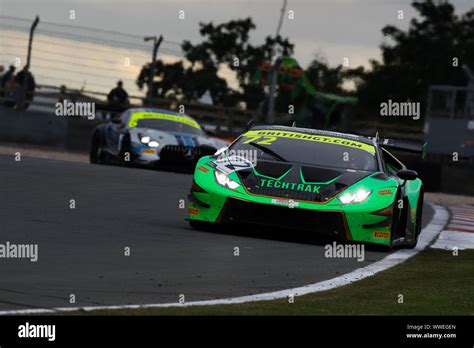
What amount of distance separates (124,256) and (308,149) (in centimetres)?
377

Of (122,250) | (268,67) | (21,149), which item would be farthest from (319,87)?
(122,250)

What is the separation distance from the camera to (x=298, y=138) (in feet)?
48.3

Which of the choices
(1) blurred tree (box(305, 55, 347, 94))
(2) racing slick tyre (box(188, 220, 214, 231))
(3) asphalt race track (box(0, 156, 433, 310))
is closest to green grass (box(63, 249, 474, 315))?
(3) asphalt race track (box(0, 156, 433, 310))

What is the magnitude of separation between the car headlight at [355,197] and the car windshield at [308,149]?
1.77ft

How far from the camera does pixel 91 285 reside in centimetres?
926

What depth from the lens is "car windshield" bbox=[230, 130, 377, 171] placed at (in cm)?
1415

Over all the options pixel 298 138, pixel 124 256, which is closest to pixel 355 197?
pixel 298 138

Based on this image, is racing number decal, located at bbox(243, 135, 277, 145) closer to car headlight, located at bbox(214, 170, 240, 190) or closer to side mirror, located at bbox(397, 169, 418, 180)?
car headlight, located at bbox(214, 170, 240, 190)

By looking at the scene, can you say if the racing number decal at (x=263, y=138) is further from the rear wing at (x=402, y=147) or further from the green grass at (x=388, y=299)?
the green grass at (x=388, y=299)

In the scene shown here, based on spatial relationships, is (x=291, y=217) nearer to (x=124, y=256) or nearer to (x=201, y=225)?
(x=201, y=225)

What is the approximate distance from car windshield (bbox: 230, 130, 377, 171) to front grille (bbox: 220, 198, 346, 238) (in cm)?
73

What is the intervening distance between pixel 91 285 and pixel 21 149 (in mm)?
23459

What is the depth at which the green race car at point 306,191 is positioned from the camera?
13.4 m
